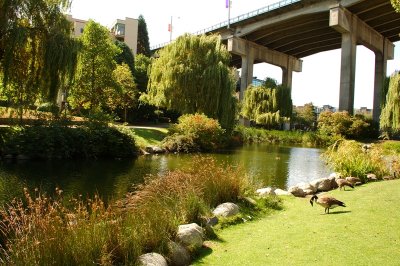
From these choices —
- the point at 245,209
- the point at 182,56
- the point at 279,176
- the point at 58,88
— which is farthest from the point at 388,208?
the point at 182,56

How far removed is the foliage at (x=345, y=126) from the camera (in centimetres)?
3478

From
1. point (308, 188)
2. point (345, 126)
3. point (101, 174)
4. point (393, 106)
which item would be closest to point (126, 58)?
point (345, 126)

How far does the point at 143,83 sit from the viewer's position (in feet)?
132

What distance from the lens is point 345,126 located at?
35.4 metres

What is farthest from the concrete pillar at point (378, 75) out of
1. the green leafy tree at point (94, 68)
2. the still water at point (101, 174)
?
the green leafy tree at point (94, 68)

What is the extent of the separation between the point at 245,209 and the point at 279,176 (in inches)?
273

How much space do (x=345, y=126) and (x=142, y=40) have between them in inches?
1408

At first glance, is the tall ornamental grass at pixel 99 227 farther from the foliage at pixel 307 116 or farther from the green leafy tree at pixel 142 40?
the foliage at pixel 307 116

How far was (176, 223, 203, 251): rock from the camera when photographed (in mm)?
4789

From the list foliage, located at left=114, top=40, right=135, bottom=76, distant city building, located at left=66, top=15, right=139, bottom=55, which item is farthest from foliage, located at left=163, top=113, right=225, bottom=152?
distant city building, located at left=66, top=15, right=139, bottom=55

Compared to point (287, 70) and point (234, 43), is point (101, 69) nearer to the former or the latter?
point (234, 43)

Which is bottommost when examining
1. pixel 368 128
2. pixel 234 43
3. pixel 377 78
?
pixel 368 128

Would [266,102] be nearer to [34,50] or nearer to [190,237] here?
[34,50]

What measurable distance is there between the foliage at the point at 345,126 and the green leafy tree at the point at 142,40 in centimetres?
3282
